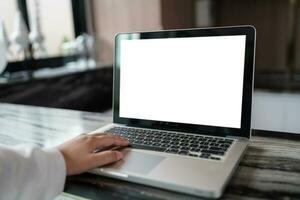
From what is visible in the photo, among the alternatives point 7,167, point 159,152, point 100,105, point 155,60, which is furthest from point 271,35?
point 7,167

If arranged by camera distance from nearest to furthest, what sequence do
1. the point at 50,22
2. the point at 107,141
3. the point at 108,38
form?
the point at 107,141 → the point at 50,22 → the point at 108,38

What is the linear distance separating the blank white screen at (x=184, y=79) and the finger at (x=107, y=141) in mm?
132

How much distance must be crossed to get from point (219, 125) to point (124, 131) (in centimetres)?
22

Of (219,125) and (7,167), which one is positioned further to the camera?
(219,125)

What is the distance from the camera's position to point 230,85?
64 cm

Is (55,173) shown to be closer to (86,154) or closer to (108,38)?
(86,154)

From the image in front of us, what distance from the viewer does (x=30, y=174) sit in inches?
18.4

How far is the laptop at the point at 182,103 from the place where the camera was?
0.52 metres

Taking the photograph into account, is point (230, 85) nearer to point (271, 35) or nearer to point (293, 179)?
point (293, 179)

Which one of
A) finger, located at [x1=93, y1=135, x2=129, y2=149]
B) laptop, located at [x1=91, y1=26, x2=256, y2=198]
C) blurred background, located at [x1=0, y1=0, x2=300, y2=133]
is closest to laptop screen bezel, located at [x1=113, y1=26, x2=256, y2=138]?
laptop, located at [x1=91, y1=26, x2=256, y2=198]

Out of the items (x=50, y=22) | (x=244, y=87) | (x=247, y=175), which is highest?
(x=50, y=22)

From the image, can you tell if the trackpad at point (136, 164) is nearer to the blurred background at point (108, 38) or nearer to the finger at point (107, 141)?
the finger at point (107, 141)

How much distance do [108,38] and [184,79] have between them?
1.83m

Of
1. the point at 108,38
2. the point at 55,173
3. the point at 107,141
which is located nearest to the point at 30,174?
the point at 55,173
